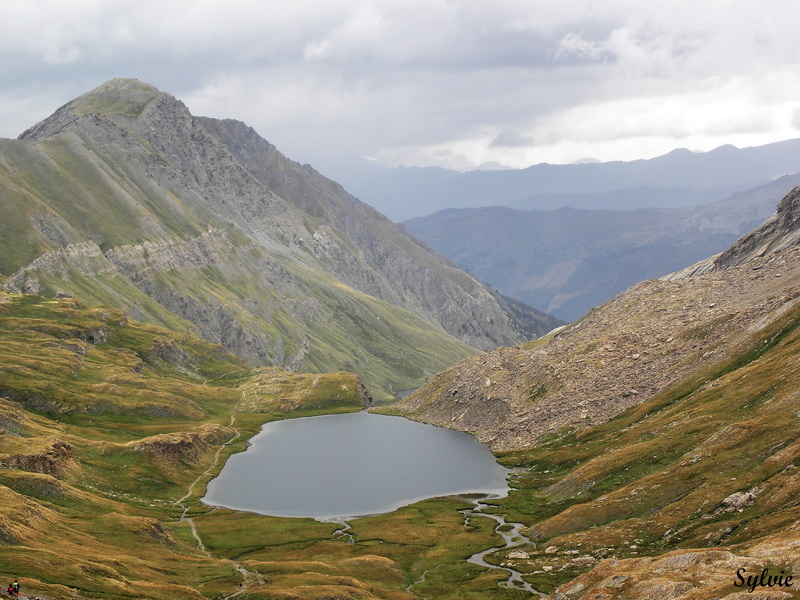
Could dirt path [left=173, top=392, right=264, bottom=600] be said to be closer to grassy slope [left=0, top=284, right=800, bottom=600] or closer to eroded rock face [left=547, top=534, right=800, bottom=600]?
grassy slope [left=0, top=284, right=800, bottom=600]

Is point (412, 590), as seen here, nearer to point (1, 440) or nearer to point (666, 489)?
point (666, 489)

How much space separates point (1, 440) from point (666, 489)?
115m

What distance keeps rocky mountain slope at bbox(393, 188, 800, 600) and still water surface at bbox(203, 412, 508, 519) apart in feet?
32.8

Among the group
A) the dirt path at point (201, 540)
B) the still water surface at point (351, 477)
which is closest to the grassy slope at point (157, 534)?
the dirt path at point (201, 540)

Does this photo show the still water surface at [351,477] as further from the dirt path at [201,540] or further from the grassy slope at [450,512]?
the grassy slope at [450,512]

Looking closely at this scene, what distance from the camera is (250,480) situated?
551 ft

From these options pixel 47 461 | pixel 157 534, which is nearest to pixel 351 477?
pixel 157 534

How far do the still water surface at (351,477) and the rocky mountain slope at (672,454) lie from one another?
10.0m

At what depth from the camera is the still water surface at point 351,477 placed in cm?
14975

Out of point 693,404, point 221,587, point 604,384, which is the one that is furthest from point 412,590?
point 604,384

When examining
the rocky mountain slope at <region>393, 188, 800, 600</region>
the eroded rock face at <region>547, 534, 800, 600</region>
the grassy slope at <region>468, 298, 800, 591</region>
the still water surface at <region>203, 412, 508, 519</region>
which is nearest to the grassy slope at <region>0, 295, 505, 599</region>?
the still water surface at <region>203, 412, 508, 519</region>

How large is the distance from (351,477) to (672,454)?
247 feet

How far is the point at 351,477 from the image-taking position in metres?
169

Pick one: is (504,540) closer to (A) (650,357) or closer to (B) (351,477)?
(B) (351,477)
